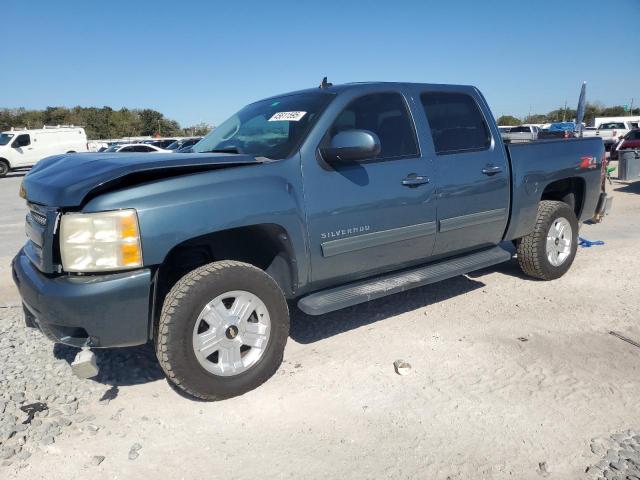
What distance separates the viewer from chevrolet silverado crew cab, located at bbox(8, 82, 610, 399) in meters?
2.70

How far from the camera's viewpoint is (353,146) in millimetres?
3260

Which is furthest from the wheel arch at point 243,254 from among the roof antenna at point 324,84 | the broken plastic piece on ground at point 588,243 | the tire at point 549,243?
the broken plastic piece on ground at point 588,243

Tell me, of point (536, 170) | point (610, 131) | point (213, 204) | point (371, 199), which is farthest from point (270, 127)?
point (610, 131)

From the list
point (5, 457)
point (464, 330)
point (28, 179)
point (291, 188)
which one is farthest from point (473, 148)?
point (5, 457)

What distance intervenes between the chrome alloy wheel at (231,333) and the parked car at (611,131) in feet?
83.8

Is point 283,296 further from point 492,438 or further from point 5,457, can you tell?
point 5,457

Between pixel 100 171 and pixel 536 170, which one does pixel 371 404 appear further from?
pixel 536 170

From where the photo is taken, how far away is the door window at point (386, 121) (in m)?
3.73

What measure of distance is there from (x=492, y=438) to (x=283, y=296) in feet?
4.67

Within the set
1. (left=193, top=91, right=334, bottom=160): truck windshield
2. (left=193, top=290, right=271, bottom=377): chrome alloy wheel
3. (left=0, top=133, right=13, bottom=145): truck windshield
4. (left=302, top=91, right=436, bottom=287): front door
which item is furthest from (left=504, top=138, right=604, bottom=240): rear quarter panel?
(left=0, top=133, right=13, bottom=145): truck windshield

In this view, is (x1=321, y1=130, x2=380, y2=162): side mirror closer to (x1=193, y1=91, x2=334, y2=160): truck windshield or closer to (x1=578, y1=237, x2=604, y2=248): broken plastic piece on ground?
(x1=193, y1=91, x2=334, y2=160): truck windshield

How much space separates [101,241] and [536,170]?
3.84m

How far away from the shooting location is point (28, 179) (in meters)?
3.26

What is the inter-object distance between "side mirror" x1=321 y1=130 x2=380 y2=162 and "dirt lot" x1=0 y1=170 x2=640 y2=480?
1400mm
